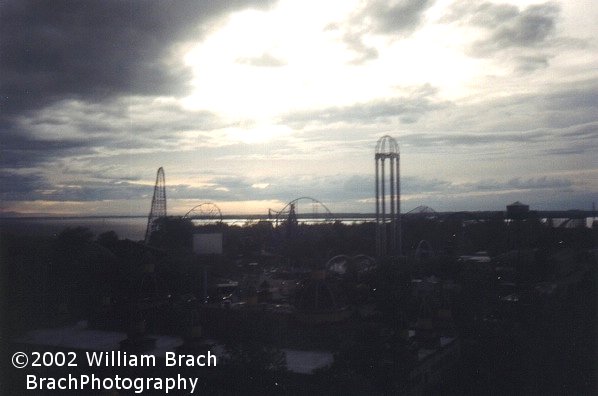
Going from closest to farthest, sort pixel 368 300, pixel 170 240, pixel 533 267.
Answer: pixel 368 300 < pixel 533 267 < pixel 170 240

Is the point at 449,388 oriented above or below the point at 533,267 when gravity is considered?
below

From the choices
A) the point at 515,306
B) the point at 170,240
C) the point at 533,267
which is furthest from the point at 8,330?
the point at 170,240

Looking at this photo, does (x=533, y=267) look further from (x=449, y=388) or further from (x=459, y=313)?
(x=449, y=388)

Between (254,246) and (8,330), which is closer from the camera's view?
(8,330)

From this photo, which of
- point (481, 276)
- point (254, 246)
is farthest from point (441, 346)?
point (254, 246)

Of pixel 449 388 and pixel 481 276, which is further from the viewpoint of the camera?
pixel 481 276

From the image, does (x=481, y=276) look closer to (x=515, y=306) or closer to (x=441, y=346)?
(x=515, y=306)

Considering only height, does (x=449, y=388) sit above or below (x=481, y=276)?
below

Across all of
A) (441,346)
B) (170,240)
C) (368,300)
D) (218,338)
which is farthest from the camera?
(170,240)

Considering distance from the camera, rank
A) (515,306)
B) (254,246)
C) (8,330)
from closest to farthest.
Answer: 1. (8,330)
2. (515,306)
3. (254,246)
